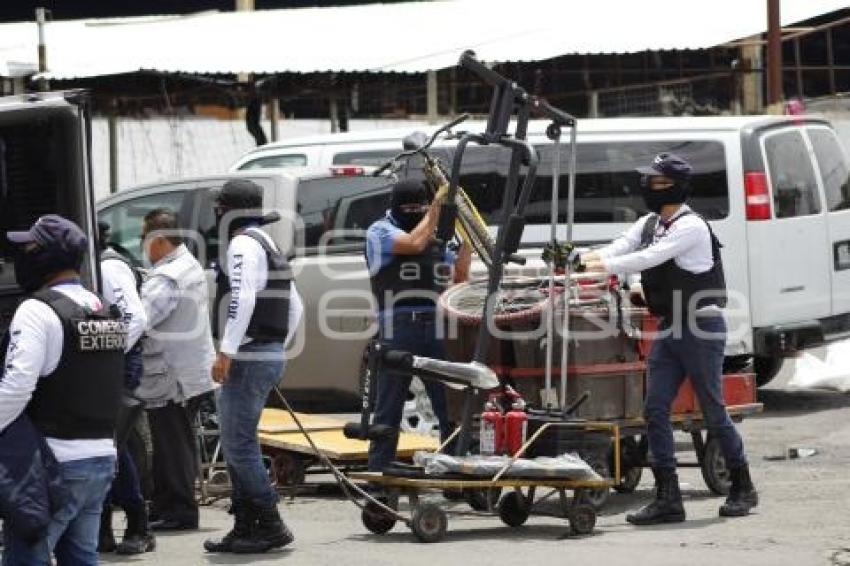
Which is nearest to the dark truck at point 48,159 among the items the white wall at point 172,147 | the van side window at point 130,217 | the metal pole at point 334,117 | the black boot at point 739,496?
the black boot at point 739,496

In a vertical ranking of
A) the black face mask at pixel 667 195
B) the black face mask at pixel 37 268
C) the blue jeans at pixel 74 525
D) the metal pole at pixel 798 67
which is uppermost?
the metal pole at pixel 798 67

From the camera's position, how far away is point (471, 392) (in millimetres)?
9742

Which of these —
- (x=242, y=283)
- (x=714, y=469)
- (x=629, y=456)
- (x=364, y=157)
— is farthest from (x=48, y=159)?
(x=364, y=157)

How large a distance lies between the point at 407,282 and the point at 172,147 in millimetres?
14267

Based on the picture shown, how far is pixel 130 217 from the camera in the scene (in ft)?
46.6

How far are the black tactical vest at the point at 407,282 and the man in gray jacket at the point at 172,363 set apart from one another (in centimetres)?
97

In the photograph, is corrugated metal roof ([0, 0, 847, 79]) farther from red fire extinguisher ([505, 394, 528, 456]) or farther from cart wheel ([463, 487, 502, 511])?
red fire extinguisher ([505, 394, 528, 456])

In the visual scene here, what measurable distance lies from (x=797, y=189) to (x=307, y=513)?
5.70m

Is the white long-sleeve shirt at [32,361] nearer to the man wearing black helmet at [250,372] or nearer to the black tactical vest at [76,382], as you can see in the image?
the black tactical vest at [76,382]

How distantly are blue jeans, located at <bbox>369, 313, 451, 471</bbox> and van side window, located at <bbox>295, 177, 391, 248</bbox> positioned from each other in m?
3.08

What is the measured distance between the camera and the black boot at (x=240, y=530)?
9516 millimetres

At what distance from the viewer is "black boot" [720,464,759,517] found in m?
10.2

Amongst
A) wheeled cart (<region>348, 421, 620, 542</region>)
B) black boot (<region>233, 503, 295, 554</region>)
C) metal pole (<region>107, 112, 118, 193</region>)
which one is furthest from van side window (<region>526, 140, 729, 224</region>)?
metal pole (<region>107, 112, 118, 193</region>)

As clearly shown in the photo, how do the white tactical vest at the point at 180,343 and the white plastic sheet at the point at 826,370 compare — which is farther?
the white plastic sheet at the point at 826,370
